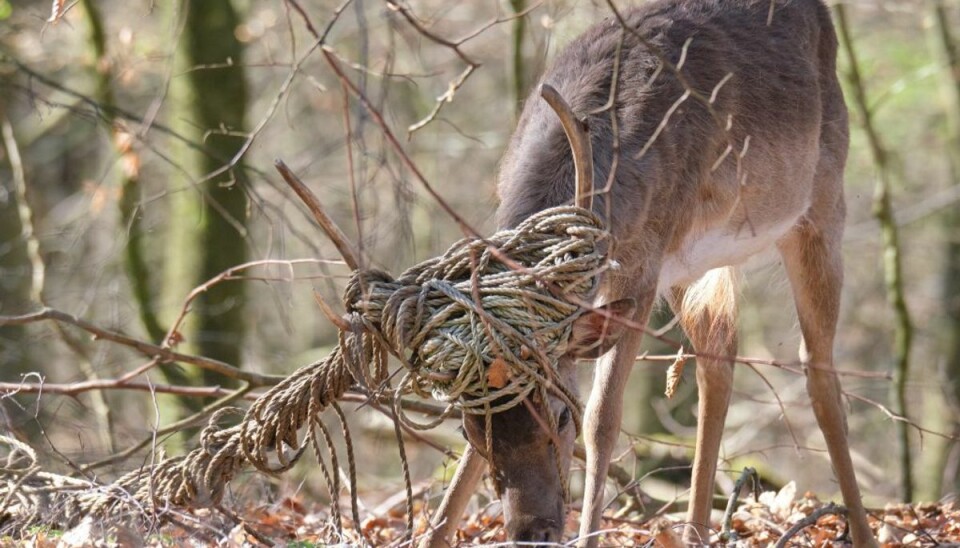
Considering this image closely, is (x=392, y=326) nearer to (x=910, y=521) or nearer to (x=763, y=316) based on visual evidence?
(x=910, y=521)

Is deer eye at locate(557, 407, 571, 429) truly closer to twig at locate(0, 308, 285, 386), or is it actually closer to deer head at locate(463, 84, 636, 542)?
deer head at locate(463, 84, 636, 542)

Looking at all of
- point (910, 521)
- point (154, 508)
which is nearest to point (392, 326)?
point (154, 508)

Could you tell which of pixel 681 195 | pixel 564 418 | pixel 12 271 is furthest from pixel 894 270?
pixel 12 271

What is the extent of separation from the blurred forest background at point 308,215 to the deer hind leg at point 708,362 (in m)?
0.17

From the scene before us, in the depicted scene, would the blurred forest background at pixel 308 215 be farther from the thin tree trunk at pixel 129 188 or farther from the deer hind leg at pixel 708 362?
the deer hind leg at pixel 708 362

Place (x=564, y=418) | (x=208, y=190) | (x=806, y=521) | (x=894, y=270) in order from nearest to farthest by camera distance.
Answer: (x=564, y=418) → (x=806, y=521) → (x=208, y=190) → (x=894, y=270)

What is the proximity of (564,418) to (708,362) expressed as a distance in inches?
76.2

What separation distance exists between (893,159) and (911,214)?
2.55ft

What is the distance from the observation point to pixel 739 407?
44.1 feet

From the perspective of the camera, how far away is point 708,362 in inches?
230

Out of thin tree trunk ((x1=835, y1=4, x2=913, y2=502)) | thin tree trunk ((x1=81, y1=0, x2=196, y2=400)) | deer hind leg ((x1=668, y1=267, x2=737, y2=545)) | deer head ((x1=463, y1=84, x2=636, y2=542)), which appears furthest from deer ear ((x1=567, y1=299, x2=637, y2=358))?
thin tree trunk ((x1=835, y1=4, x2=913, y2=502))

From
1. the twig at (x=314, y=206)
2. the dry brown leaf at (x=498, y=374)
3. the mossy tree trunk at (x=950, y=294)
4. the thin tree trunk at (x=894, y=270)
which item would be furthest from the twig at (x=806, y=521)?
the mossy tree trunk at (x=950, y=294)

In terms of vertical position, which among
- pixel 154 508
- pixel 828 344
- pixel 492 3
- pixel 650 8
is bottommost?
pixel 154 508

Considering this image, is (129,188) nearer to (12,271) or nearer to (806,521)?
(12,271)
